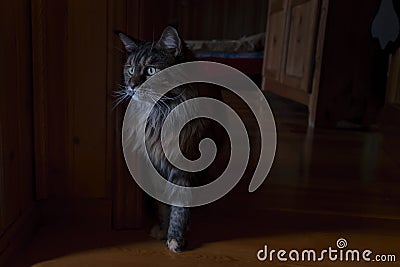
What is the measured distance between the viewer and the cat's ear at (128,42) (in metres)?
1.09

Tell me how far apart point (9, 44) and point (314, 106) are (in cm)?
223

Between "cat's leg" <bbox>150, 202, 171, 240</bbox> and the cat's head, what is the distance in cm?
35

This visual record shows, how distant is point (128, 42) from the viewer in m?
1.11

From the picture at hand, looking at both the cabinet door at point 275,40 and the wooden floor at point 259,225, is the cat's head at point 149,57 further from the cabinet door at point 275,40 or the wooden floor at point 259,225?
the cabinet door at point 275,40

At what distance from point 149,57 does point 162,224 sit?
47cm

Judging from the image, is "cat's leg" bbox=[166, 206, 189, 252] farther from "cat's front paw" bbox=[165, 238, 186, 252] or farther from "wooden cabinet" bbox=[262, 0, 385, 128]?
"wooden cabinet" bbox=[262, 0, 385, 128]

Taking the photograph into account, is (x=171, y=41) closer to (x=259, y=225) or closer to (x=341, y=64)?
(x=259, y=225)

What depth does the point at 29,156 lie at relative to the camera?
46.4 inches

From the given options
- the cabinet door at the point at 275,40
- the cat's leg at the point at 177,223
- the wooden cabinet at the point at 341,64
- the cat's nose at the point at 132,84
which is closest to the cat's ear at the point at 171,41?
the cat's nose at the point at 132,84

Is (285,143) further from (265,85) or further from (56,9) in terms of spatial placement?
(265,85)

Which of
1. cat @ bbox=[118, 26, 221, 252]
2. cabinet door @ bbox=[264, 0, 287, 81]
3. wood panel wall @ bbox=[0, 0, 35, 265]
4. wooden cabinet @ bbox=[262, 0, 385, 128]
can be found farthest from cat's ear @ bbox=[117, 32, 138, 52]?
cabinet door @ bbox=[264, 0, 287, 81]

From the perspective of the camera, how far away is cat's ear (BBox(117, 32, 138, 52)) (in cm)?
109

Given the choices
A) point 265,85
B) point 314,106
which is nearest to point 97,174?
→ point 314,106

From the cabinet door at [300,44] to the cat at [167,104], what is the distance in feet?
6.26
